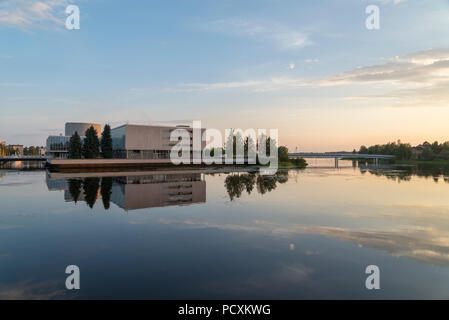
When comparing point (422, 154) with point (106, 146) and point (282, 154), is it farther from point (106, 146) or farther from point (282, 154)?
point (106, 146)

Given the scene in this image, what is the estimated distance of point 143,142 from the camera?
109m

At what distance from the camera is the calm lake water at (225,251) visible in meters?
9.27

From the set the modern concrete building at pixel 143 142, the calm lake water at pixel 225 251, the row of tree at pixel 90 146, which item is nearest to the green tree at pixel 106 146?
the row of tree at pixel 90 146

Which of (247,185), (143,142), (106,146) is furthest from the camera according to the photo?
(143,142)

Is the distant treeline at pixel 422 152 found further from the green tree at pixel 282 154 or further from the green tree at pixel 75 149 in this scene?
the green tree at pixel 75 149

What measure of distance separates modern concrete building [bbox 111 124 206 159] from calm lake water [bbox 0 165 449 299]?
84241 millimetres

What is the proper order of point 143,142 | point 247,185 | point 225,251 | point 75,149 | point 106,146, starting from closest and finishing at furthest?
point 225,251
point 247,185
point 75,149
point 106,146
point 143,142

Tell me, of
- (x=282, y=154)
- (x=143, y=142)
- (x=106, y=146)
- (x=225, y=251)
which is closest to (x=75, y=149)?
(x=106, y=146)

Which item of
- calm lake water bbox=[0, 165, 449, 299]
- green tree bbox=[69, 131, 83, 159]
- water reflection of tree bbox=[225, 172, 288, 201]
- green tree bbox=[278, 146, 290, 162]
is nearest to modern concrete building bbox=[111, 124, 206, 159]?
green tree bbox=[69, 131, 83, 159]

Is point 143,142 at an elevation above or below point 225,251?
above

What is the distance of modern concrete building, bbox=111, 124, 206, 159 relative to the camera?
4190 inches

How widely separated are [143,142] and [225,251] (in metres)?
101

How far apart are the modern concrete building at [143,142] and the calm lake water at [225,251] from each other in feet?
276
